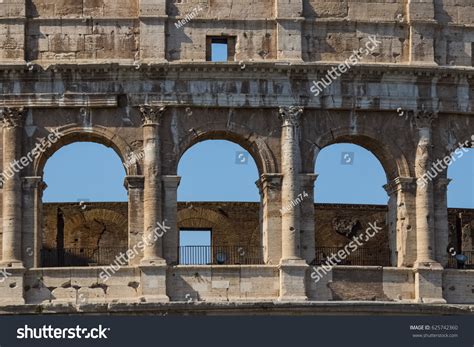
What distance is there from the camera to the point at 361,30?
126 feet

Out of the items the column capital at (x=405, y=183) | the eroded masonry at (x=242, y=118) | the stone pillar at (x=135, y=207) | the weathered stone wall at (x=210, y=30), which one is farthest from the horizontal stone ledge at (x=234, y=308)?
the weathered stone wall at (x=210, y=30)

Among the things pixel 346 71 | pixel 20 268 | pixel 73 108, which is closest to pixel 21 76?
pixel 73 108

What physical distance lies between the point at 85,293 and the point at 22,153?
3.30m

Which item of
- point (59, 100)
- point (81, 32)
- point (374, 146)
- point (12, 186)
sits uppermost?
point (81, 32)

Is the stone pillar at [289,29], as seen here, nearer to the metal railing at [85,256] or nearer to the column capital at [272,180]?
the column capital at [272,180]

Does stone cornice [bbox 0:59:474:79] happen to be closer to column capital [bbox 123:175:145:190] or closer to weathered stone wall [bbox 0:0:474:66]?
weathered stone wall [bbox 0:0:474:66]

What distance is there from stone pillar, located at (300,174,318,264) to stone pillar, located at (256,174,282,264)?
511 mm

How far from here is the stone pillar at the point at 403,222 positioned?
37.8 m

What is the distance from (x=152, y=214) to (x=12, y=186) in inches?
118

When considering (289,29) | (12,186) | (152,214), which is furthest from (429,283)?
(12,186)

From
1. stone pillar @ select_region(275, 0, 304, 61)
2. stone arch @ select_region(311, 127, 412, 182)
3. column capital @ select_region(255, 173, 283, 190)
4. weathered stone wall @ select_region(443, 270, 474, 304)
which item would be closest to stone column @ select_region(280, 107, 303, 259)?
column capital @ select_region(255, 173, 283, 190)

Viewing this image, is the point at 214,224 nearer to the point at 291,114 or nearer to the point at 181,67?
the point at 291,114

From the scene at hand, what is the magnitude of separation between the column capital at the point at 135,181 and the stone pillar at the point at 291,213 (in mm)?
2980

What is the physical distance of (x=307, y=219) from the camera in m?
37.6
